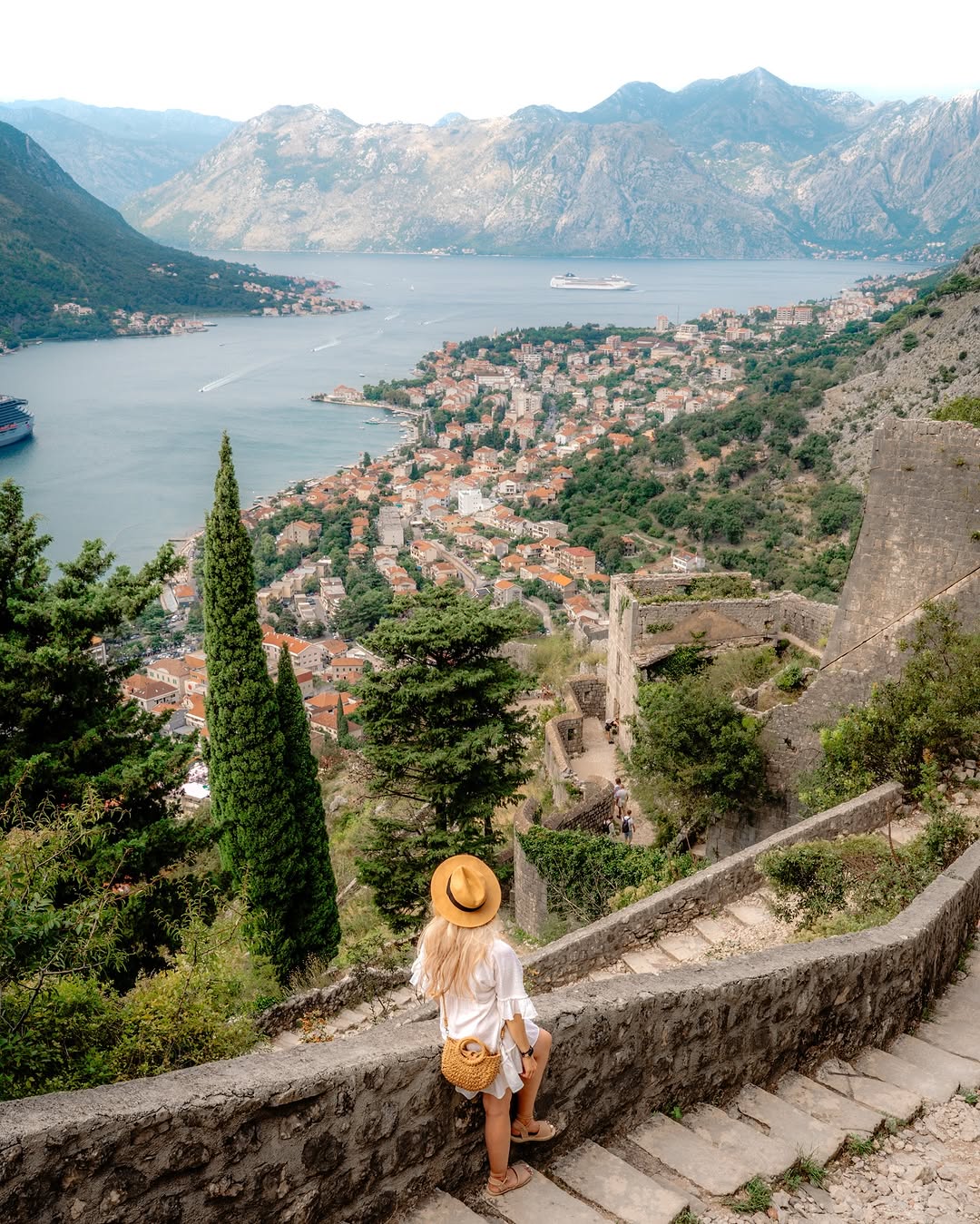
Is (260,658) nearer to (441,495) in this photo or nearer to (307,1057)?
(307,1057)

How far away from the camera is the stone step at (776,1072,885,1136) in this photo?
2.82 meters

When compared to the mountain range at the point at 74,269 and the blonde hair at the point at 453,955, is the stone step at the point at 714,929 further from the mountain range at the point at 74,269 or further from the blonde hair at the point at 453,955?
the mountain range at the point at 74,269

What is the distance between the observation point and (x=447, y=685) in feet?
28.5

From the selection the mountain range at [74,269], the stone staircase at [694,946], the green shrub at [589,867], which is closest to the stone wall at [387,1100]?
the stone staircase at [694,946]

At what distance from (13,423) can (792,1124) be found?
236 feet

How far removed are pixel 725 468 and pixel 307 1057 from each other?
39518 millimetres

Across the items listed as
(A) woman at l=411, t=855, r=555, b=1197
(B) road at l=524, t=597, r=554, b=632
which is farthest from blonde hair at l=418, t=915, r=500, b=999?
(B) road at l=524, t=597, r=554, b=632

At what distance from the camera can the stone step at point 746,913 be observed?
525cm

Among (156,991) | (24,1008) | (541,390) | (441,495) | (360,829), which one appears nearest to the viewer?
(24,1008)

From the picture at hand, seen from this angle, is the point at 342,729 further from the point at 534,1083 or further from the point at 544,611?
the point at 534,1083

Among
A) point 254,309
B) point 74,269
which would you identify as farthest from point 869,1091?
point 254,309

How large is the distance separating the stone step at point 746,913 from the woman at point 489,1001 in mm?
3101

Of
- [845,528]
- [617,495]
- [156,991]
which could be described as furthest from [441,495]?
[156,991]

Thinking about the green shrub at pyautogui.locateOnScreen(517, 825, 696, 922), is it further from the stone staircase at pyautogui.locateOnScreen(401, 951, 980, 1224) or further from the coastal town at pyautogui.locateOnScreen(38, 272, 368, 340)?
the coastal town at pyautogui.locateOnScreen(38, 272, 368, 340)
